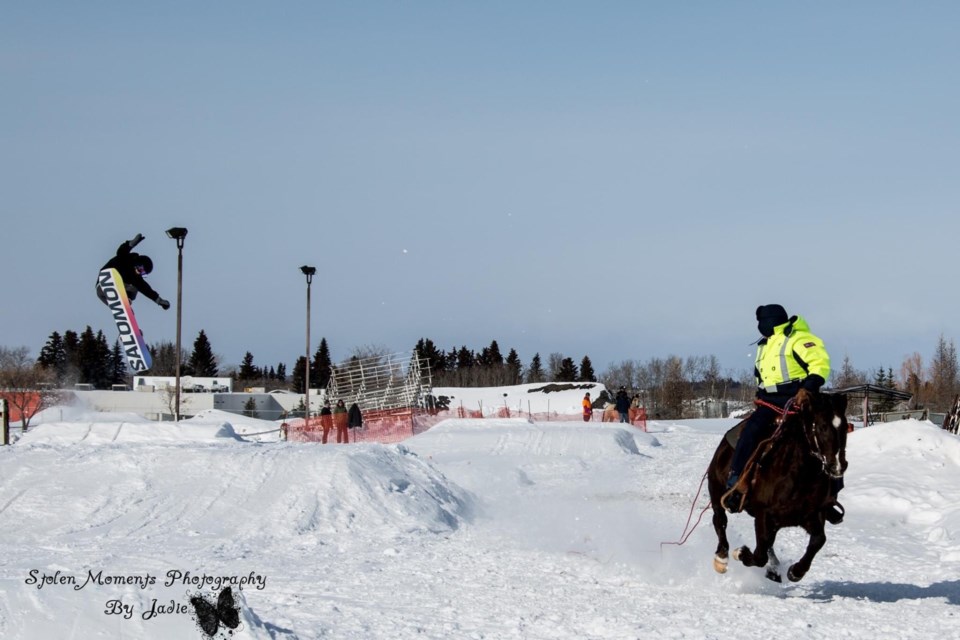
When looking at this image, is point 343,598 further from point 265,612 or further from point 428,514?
point 428,514

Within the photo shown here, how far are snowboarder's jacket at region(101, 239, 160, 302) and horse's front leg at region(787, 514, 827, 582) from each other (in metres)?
19.0

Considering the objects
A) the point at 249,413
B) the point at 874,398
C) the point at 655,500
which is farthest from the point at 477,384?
the point at 655,500

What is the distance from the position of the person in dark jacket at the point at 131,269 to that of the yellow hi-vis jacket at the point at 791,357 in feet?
59.7

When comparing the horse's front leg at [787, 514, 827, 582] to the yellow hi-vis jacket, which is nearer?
the horse's front leg at [787, 514, 827, 582]

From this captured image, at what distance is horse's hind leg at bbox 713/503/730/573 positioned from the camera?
9852mm

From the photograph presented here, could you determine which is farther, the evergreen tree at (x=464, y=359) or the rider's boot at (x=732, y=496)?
the evergreen tree at (x=464, y=359)

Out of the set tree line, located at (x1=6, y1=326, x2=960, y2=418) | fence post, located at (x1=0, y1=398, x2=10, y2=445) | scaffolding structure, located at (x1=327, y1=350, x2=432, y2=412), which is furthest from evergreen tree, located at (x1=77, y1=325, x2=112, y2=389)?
fence post, located at (x1=0, y1=398, x2=10, y2=445)

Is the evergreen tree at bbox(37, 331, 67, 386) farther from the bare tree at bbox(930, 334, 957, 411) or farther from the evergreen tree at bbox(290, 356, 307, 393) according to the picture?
the bare tree at bbox(930, 334, 957, 411)

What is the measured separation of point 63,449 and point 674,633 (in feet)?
41.3

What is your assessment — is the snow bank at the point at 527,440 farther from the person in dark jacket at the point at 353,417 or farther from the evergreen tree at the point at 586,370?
the evergreen tree at the point at 586,370

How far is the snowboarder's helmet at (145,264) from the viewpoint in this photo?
25109 millimetres

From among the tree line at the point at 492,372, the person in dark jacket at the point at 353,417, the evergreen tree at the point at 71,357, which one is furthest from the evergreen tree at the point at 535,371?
the person in dark jacket at the point at 353,417

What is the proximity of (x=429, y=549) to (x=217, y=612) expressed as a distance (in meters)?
6.79

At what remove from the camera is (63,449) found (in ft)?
56.3
